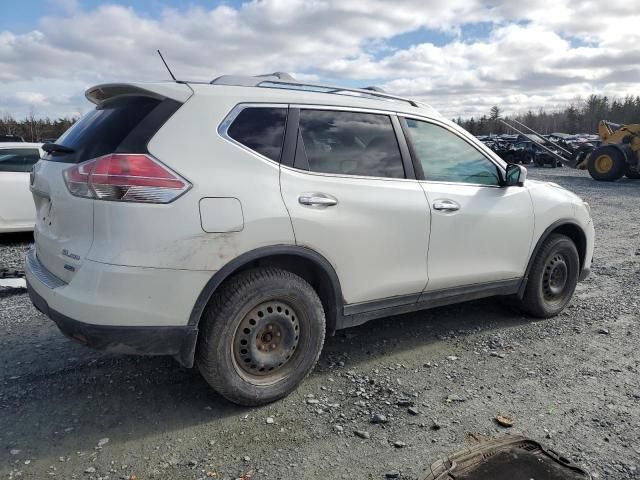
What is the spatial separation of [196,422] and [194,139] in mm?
1609

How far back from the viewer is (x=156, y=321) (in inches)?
103

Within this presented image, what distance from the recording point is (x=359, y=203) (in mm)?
3215

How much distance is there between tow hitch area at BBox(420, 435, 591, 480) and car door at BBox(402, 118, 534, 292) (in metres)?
1.29

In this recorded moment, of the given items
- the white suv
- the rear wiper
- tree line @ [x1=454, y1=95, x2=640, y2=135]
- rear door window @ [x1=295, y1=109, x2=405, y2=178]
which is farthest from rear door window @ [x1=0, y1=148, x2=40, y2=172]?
tree line @ [x1=454, y1=95, x2=640, y2=135]

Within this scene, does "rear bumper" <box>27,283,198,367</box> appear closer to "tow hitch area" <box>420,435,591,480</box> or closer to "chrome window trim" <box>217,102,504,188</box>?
"chrome window trim" <box>217,102,504,188</box>

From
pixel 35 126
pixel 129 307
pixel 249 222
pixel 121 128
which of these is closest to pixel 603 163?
pixel 249 222

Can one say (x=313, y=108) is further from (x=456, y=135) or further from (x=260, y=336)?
(x=260, y=336)

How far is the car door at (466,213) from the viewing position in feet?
12.1

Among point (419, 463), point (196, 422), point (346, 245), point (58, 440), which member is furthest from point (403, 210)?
point (58, 440)

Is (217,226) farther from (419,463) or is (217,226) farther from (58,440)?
(419,463)

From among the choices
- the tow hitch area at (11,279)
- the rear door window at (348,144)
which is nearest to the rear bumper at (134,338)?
the rear door window at (348,144)

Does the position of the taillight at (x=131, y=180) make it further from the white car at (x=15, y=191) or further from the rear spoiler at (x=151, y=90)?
the white car at (x=15, y=191)

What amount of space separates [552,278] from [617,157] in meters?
17.8

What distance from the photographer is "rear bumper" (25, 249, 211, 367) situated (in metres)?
2.53
